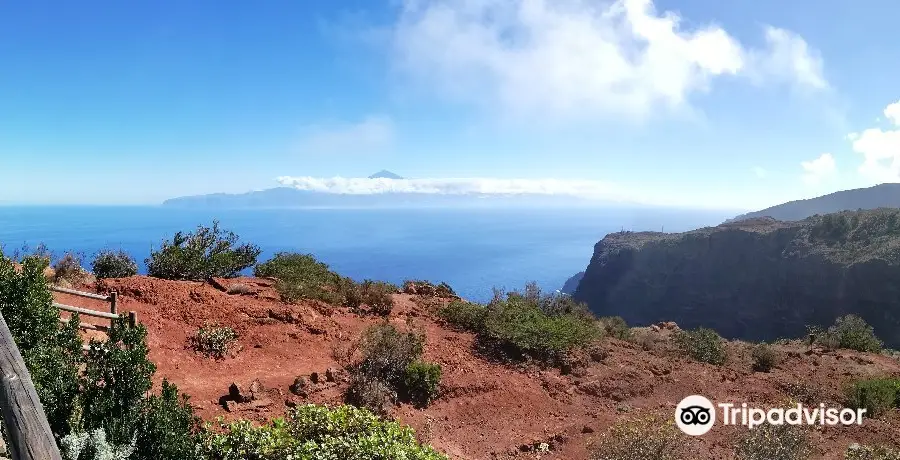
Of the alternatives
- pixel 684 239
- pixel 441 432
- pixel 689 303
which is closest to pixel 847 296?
pixel 689 303

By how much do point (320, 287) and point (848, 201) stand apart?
155340 mm

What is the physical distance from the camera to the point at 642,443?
5.73 meters

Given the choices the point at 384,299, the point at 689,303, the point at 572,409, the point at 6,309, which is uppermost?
the point at 6,309

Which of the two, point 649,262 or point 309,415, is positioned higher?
point 309,415

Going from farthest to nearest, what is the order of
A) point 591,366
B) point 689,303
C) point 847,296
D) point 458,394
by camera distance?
point 689,303 → point 847,296 → point 591,366 → point 458,394

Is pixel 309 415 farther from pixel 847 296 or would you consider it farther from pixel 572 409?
pixel 847 296

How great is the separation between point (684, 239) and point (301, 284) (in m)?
74.0

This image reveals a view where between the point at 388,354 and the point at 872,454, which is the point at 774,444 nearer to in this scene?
the point at 872,454

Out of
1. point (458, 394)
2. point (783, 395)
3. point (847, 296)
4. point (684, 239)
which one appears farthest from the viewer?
point (684, 239)

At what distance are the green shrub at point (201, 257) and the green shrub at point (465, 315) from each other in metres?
7.19

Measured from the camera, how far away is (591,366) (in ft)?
37.7

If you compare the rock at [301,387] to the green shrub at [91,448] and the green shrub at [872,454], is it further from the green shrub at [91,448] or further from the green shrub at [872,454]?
the green shrub at [872,454]

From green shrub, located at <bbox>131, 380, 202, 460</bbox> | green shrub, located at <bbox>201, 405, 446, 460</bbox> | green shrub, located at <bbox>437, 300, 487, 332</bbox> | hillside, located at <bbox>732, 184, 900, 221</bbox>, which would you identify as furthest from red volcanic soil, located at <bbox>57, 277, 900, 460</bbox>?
hillside, located at <bbox>732, 184, 900, 221</bbox>

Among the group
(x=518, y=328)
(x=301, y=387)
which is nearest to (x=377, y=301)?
(x=518, y=328)
